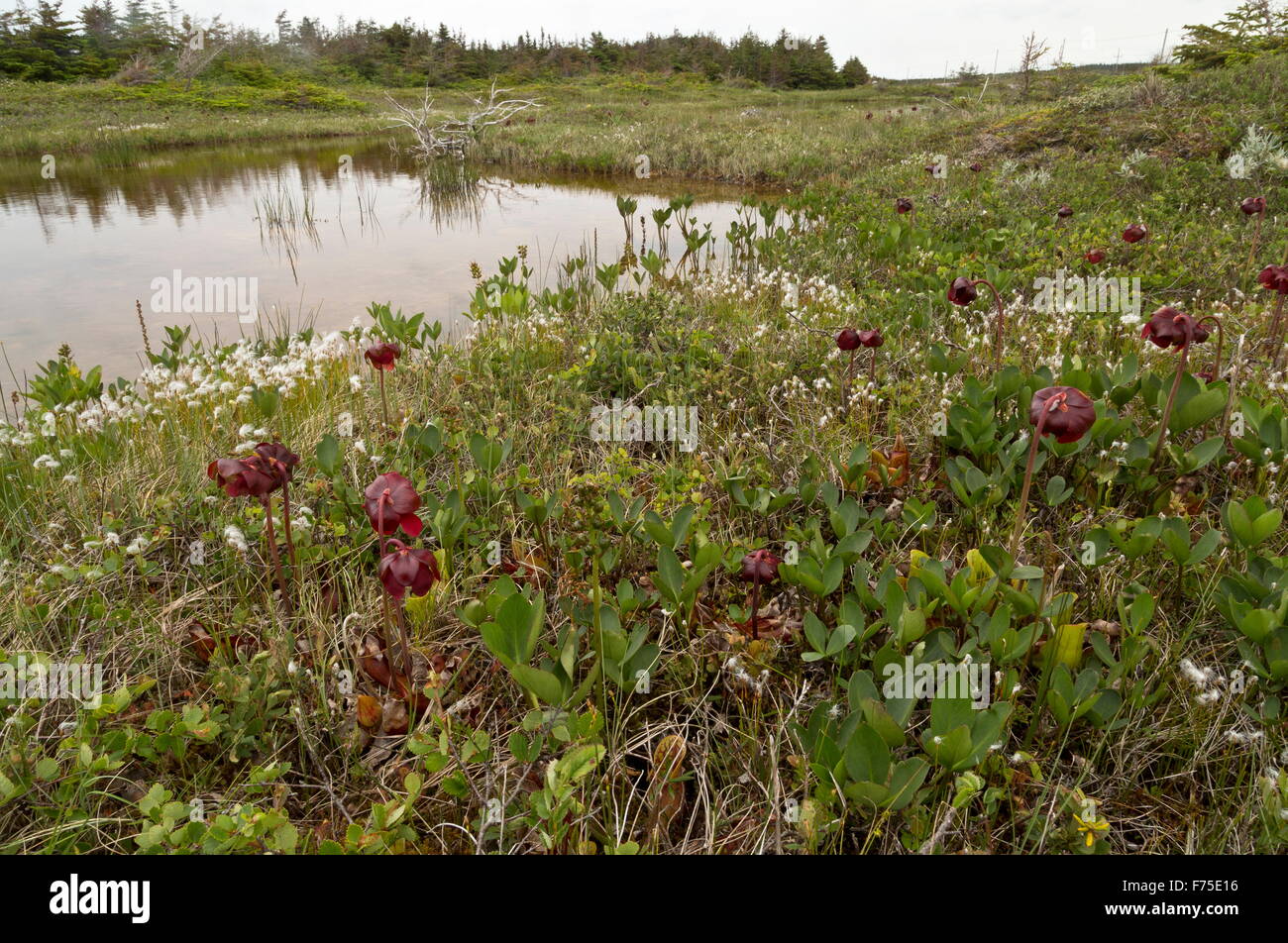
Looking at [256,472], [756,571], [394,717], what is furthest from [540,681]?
[256,472]

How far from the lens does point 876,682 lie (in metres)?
2.29

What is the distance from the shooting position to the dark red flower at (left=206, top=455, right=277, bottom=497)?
215 centimetres

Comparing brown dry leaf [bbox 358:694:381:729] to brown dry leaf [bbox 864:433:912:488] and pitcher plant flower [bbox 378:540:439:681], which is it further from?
brown dry leaf [bbox 864:433:912:488]

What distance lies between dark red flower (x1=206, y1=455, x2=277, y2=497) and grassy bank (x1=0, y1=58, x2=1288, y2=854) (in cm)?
20

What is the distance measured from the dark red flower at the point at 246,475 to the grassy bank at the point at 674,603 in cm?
20

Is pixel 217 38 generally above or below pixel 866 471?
above

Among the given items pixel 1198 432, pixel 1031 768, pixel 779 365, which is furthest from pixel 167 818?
pixel 1198 432

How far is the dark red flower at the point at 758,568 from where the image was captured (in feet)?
8.00

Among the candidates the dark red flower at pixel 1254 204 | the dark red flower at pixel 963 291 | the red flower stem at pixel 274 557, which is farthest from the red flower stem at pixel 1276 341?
the red flower stem at pixel 274 557

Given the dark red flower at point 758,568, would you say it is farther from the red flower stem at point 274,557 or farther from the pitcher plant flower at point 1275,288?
the pitcher plant flower at point 1275,288

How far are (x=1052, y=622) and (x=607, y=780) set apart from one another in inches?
59.9

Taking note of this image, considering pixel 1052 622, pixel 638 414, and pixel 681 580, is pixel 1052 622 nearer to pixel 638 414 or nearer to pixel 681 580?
pixel 681 580

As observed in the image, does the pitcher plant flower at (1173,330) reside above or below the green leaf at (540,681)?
above

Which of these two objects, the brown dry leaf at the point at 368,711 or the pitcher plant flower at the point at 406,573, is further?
the brown dry leaf at the point at 368,711
